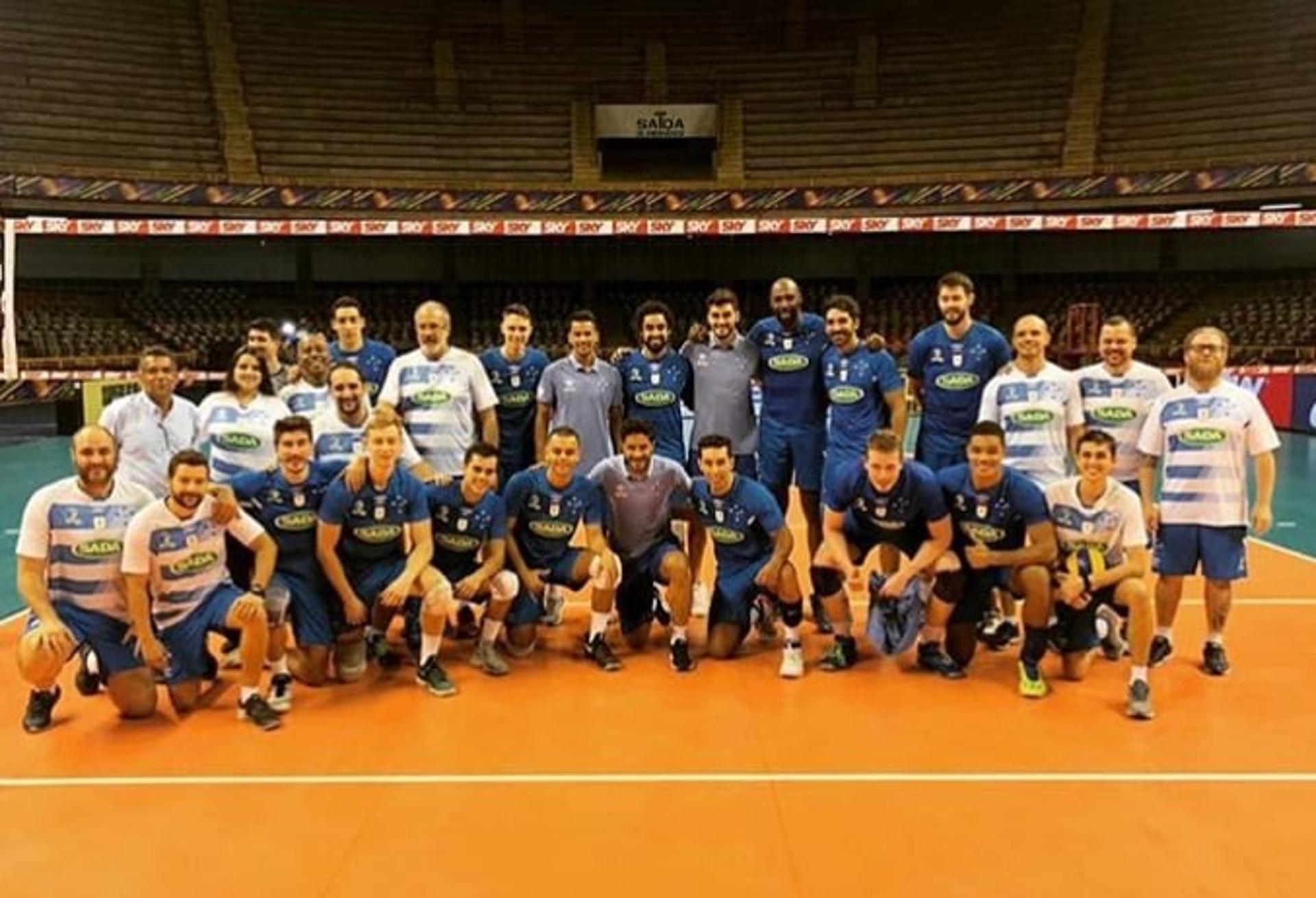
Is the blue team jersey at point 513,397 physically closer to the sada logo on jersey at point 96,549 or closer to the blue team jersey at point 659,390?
the blue team jersey at point 659,390

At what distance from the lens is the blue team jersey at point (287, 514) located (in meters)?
5.24

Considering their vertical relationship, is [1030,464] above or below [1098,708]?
above

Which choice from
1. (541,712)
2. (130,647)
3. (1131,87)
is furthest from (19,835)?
(1131,87)

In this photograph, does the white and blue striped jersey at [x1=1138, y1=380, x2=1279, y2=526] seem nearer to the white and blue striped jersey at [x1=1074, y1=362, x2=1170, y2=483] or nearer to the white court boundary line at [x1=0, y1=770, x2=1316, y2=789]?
the white and blue striped jersey at [x1=1074, y1=362, x2=1170, y2=483]

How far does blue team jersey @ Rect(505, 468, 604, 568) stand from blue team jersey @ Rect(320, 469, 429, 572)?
1.75ft

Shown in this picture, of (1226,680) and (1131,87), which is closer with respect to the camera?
(1226,680)

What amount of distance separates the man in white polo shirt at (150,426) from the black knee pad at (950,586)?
4.03m

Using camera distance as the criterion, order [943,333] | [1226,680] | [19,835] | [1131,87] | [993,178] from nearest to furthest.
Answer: [19,835]
[1226,680]
[943,333]
[993,178]
[1131,87]

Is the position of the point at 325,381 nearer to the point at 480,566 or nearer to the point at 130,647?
the point at 480,566

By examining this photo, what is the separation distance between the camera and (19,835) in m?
3.57

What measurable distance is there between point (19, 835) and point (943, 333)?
495 cm

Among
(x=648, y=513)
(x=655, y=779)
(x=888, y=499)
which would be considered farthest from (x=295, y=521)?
(x=888, y=499)

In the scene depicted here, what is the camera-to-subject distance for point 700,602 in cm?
657

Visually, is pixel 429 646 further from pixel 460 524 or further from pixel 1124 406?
pixel 1124 406
